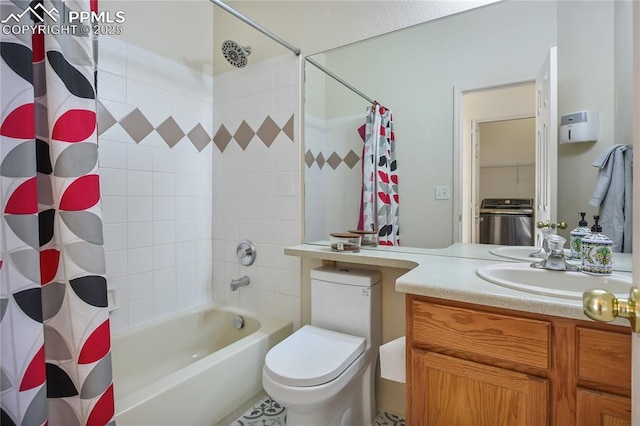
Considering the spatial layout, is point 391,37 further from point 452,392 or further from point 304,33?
point 452,392

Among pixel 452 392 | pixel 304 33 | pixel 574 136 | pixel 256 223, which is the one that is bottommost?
pixel 452 392

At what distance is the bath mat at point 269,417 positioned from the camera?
63.2 inches

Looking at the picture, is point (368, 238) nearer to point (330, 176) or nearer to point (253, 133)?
point (330, 176)

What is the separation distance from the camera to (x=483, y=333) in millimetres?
989

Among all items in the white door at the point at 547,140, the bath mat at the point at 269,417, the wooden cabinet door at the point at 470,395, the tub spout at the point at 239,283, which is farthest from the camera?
the tub spout at the point at 239,283

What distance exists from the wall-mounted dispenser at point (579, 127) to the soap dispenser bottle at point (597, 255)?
0.43 metres

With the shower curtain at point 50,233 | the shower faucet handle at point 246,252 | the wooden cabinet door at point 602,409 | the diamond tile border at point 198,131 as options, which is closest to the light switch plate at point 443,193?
the diamond tile border at point 198,131

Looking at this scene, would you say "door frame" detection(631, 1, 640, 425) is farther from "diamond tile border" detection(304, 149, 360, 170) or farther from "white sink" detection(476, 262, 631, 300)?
"diamond tile border" detection(304, 149, 360, 170)

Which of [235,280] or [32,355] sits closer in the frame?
[32,355]

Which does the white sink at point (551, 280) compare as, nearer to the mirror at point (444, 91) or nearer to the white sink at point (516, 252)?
the white sink at point (516, 252)

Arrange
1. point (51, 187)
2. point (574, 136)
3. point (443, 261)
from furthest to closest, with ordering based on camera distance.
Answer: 1. point (443, 261)
2. point (574, 136)
3. point (51, 187)

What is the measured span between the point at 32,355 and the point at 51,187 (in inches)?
18.3

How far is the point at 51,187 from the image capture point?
95 centimetres

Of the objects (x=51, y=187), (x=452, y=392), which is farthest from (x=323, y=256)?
(x=51, y=187)
